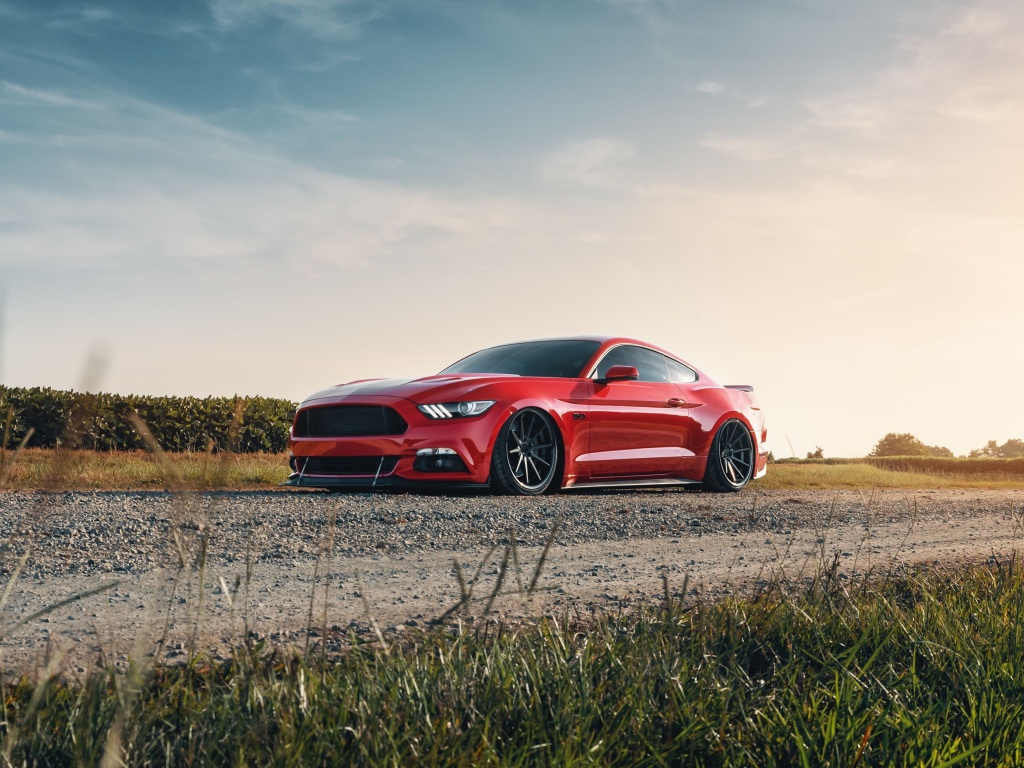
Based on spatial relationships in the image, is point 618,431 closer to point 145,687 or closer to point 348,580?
point 348,580

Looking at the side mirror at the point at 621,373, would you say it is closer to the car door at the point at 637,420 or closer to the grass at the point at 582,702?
the car door at the point at 637,420

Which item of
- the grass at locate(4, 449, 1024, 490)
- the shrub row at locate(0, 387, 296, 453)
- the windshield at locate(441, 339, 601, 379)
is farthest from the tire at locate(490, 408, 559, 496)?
the shrub row at locate(0, 387, 296, 453)

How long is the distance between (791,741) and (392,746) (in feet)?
3.23

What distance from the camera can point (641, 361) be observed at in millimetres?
9492

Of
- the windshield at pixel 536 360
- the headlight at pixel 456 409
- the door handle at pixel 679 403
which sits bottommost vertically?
the headlight at pixel 456 409

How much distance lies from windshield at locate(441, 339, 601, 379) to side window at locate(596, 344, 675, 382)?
19cm

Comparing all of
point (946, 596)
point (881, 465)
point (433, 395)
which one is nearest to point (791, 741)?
point (946, 596)

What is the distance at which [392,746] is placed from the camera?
1883mm

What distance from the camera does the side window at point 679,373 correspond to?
9.70 metres

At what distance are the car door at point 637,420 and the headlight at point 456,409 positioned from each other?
1.26 metres

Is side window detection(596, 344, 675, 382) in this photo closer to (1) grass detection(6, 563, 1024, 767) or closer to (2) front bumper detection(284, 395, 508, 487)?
(2) front bumper detection(284, 395, 508, 487)

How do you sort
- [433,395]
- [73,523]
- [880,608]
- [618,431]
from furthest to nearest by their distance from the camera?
[618,431] < [433,395] < [73,523] < [880,608]

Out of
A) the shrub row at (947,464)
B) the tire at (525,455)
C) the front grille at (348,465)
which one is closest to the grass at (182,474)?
the front grille at (348,465)

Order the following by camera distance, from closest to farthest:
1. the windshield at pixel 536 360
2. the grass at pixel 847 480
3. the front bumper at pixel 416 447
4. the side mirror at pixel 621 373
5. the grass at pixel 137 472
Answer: the grass at pixel 137 472
the front bumper at pixel 416 447
the side mirror at pixel 621 373
the windshield at pixel 536 360
the grass at pixel 847 480
